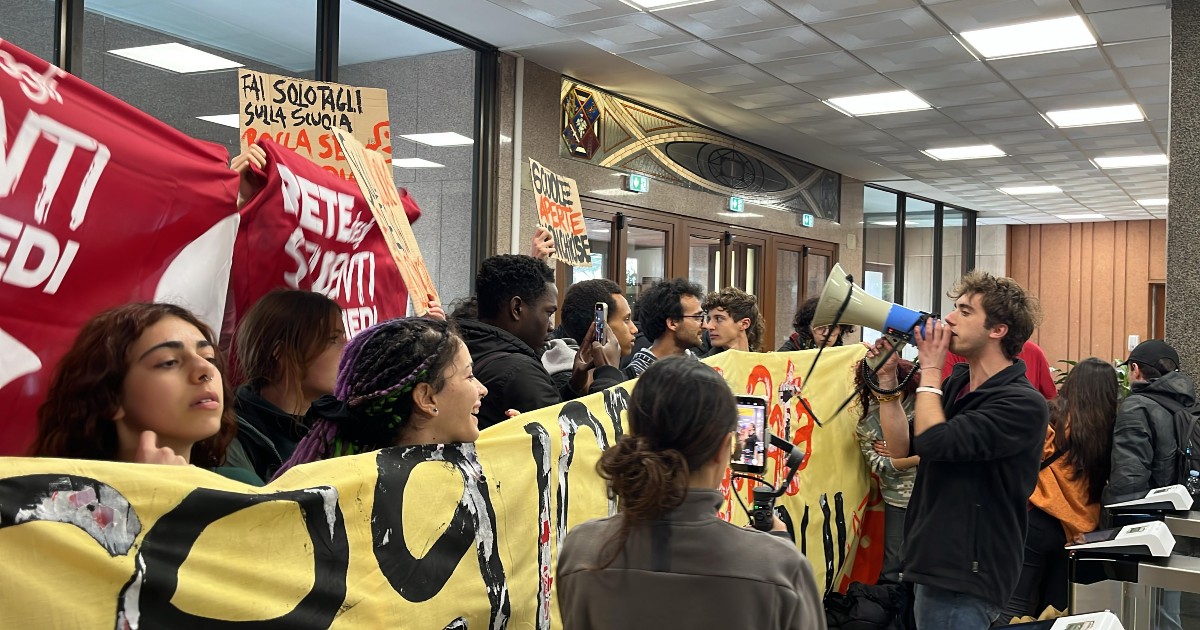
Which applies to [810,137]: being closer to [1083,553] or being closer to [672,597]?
[1083,553]

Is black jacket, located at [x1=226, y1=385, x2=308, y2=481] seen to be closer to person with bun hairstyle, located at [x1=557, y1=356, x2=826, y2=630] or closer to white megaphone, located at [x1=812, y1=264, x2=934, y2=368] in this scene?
person with bun hairstyle, located at [x1=557, y1=356, x2=826, y2=630]

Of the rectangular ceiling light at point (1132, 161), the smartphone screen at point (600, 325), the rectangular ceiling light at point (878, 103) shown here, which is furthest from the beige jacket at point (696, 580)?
the rectangular ceiling light at point (1132, 161)

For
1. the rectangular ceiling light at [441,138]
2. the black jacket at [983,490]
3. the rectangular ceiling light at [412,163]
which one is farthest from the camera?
the rectangular ceiling light at [441,138]

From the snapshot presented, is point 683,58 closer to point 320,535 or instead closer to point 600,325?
point 600,325

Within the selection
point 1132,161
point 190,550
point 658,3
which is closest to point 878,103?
point 658,3

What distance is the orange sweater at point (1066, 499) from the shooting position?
3.87m

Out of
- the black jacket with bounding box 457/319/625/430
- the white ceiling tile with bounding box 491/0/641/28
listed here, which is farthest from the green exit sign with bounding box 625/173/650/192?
the black jacket with bounding box 457/319/625/430

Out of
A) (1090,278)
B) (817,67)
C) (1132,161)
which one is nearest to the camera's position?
(817,67)

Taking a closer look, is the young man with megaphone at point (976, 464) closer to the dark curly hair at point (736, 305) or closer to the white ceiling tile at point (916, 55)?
the dark curly hair at point (736, 305)

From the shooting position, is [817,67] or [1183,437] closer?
[1183,437]

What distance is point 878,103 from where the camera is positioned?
7613 millimetres

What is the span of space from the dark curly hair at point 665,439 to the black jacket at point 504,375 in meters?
1.08

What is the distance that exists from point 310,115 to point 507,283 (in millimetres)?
920

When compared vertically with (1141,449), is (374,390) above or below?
above
